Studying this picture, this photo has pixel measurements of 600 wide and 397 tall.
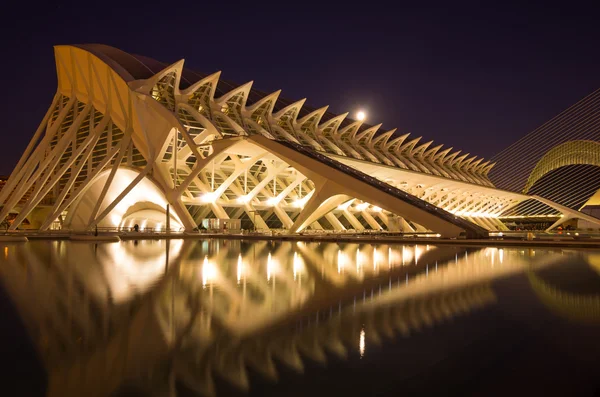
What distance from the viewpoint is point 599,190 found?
50.5 meters

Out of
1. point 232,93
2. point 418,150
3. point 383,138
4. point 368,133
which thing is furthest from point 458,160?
point 232,93

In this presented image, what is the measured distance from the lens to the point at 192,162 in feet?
117

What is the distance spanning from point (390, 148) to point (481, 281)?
4630cm

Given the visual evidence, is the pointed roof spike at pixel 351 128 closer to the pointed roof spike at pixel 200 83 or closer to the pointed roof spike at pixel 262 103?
the pointed roof spike at pixel 262 103

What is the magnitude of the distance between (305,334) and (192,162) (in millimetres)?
32266

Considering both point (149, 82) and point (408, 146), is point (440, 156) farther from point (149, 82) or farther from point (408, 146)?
point (149, 82)

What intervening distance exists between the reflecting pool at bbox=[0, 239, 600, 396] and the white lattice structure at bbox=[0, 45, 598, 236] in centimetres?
1512

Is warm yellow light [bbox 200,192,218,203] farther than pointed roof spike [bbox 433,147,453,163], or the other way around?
pointed roof spike [bbox 433,147,453,163]

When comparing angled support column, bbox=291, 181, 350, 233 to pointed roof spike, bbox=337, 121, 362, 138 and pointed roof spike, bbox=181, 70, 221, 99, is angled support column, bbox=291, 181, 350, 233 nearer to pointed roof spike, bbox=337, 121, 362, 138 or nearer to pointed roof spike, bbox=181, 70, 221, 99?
pointed roof spike, bbox=181, 70, 221, 99

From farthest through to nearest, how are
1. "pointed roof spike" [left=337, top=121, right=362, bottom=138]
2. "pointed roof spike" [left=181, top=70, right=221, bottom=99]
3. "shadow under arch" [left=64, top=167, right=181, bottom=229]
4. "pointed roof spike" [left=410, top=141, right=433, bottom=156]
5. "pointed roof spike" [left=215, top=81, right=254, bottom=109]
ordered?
"pointed roof spike" [left=410, top=141, right=433, bottom=156] < "pointed roof spike" [left=337, top=121, right=362, bottom=138] < "pointed roof spike" [left=215, top=81, right=254, bottom=109] < "shadow under arch" [left=64, top=167, right=181, bottom=229] < "pointed roof spike" [left=181, top=70, right=221, bottom=99]

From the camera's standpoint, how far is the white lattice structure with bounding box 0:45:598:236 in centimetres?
2627

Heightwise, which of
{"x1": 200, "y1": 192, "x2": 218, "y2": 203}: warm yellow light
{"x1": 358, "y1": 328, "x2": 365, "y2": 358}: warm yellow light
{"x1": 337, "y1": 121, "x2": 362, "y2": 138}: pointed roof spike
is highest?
{"x1": 337, "y1": 121, "x2": 362, "y2": 138}: pointed roof spike

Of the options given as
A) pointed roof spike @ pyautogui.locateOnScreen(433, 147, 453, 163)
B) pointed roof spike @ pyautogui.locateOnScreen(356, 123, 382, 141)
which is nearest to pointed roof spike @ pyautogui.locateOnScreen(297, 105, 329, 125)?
pointed roof spike @ pyautogui.locateOnScreen(356, 123, 382, 141)

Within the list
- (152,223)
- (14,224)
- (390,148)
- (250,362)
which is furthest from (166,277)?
(390,148)
